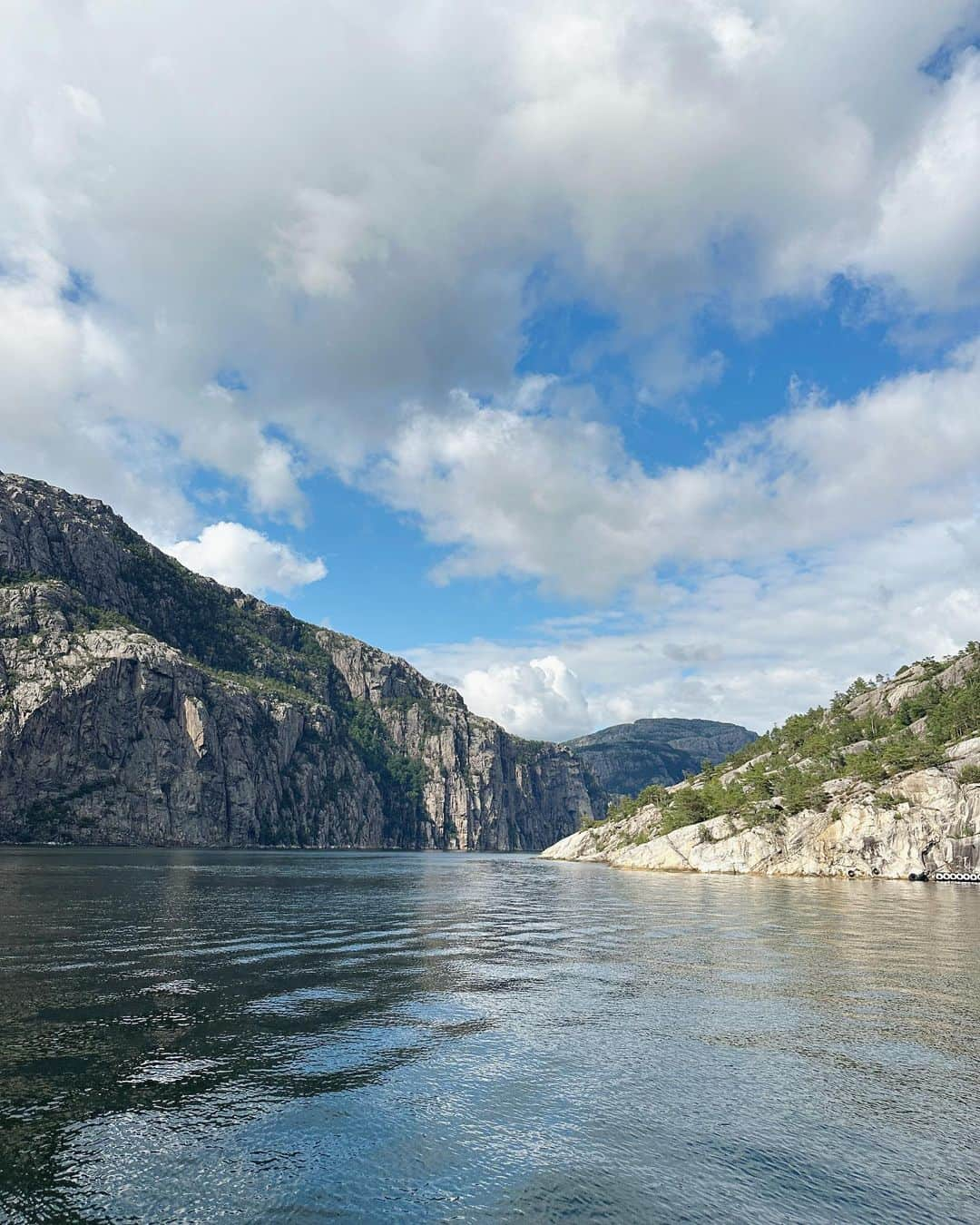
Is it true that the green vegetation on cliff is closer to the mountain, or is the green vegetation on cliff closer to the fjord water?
the mountain

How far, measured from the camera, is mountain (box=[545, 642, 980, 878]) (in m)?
123

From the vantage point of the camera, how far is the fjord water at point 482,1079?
1476 cm

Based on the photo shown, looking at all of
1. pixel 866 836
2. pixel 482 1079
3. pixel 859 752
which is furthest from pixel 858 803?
pixel 482 1079

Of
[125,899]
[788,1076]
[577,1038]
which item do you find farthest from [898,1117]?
[125,899]

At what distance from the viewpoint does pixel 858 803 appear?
131000 mm

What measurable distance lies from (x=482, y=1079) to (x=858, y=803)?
423 ft

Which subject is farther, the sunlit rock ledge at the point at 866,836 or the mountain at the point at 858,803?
the mountain at the point at 858,803

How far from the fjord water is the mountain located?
3487 inches

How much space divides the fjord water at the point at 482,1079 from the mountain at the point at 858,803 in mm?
88558

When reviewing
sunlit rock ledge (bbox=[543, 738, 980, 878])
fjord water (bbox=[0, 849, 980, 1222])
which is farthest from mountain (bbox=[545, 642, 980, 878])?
fjord water (bbox=[0, 849, 980, 1222])

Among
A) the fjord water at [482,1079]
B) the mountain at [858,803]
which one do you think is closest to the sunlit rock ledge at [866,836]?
the mountain at [858,803]

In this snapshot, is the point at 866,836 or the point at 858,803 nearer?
the point at 866,836

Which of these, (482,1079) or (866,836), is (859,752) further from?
(482,1079)

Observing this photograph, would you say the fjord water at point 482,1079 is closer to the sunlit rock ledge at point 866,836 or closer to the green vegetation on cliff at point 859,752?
the sunlit rock ledge at point 866,836
